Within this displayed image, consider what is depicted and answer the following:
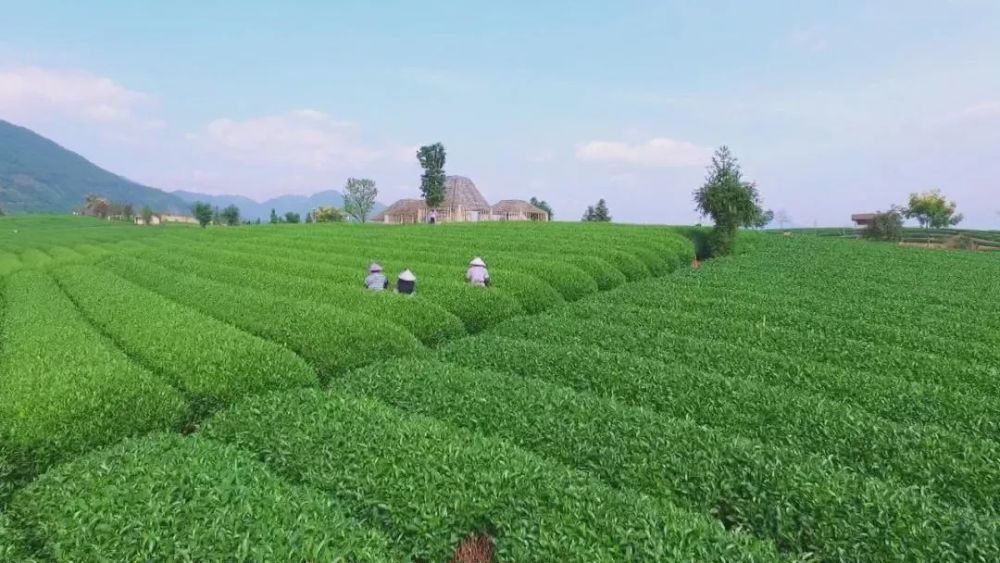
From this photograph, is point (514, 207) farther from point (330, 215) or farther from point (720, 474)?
point (720, 474)

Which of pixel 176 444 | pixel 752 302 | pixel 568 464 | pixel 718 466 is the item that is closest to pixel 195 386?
pixel 176 444

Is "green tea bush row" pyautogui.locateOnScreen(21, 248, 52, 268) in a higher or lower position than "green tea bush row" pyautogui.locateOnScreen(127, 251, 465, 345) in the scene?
lower

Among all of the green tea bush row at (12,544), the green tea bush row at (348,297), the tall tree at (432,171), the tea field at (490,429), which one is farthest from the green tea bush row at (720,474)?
the tall tree at (432,171)

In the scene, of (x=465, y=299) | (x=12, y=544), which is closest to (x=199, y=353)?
(x=12, y=544)

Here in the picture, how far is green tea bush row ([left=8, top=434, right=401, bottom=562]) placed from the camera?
5.07 metres

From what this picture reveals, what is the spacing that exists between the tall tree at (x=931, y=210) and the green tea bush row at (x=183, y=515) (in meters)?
105

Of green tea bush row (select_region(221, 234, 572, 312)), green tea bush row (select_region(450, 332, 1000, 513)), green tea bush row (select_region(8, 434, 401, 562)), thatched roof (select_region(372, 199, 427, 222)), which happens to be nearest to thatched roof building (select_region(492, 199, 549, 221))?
thatched roof (select_region(372, 199, 427, 222))

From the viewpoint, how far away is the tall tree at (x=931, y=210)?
3418 inches

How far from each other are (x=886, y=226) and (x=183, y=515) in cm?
7951

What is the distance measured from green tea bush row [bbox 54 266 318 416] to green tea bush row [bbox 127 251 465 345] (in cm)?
363

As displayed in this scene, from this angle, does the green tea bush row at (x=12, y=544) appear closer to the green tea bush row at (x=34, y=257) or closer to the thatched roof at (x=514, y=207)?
the green tea bush row at (x=34, y=257)

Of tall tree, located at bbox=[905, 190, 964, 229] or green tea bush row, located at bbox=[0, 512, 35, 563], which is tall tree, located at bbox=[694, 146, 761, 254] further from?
tall tree, located at bbox=[905, 190, 964, 229]

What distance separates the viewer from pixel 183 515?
5535 millimetres

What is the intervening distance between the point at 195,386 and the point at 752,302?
1619 centimetres
